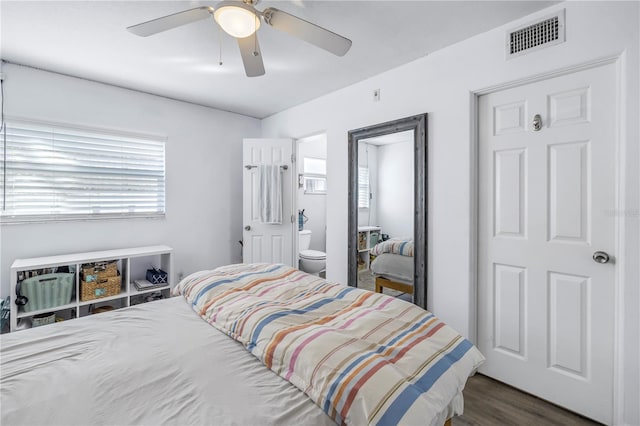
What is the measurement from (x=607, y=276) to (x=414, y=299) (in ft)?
4.07

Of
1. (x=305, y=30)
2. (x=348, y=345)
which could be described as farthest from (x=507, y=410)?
(x=305, y=30)

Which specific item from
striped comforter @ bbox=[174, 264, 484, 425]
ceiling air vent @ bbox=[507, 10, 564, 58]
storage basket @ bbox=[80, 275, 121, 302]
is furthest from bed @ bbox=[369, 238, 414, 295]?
storage basket @ bbox=[80, 275, 121, 302]

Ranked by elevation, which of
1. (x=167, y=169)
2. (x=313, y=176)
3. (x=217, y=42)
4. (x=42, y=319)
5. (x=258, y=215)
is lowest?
(x=42, y=319)

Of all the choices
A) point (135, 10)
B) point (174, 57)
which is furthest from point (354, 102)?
point (135, 10)

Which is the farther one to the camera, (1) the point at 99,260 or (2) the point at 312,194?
(2) the point at 312,194

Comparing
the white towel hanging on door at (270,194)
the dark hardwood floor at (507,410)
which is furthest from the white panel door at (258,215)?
the dark hardwood floor at (507,410)

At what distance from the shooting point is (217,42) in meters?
2.28

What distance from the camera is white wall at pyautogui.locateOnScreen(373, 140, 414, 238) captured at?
2.65 meters

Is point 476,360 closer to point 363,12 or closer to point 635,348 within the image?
point 635,348

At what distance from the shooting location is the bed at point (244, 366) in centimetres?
88

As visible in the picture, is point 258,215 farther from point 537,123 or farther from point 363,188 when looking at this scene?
point 537,123

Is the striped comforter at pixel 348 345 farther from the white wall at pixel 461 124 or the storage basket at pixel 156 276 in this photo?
the storage basket at pixel 156 276

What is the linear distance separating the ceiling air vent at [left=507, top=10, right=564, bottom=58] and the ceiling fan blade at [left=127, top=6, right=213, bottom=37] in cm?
190

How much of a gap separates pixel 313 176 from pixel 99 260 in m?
3.16
